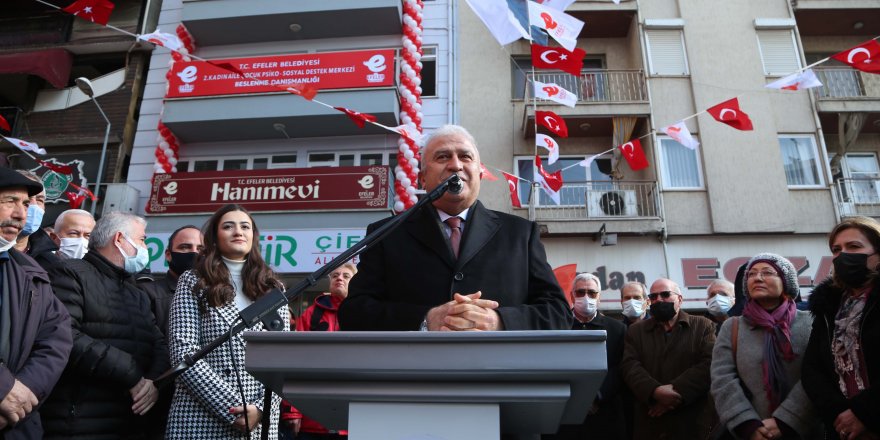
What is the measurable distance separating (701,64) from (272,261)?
35.2 feet

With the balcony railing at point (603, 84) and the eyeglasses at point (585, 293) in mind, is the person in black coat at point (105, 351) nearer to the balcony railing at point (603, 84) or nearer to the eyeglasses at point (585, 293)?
the eyeglasses at point (585, 293)

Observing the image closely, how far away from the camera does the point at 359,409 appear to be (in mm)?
1275

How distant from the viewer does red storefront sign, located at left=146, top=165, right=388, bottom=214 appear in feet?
40.2

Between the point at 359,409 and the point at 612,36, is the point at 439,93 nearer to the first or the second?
the point at 612,36

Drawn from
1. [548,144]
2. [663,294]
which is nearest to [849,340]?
[663,294]

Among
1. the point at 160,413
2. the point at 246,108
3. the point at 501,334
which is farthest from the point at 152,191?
the point at 501,334

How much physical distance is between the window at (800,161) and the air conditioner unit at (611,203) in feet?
11.4

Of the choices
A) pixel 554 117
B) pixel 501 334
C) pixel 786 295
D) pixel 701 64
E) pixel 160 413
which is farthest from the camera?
pixel 701 64

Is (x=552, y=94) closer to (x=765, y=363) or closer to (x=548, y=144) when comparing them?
(x=548, y=144)

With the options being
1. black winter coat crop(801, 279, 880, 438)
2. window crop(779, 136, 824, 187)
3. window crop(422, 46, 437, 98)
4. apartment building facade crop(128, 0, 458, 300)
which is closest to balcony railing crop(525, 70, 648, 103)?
window crop(422, 46, 437, 98)

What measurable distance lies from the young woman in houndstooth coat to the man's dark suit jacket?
0.75m

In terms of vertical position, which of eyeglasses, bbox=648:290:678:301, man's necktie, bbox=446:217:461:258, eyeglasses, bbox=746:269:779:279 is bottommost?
man's necktie, bbox=446:217:461:258

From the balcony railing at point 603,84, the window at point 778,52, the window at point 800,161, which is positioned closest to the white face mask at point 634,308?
the balcony railing at point 603,84

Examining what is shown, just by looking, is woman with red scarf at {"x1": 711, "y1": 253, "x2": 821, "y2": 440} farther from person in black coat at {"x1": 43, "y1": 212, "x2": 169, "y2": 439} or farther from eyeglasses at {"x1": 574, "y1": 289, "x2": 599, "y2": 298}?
person in black coat at {"x1": 43, "y1": 212, "x2": 169, "y2": 439}
